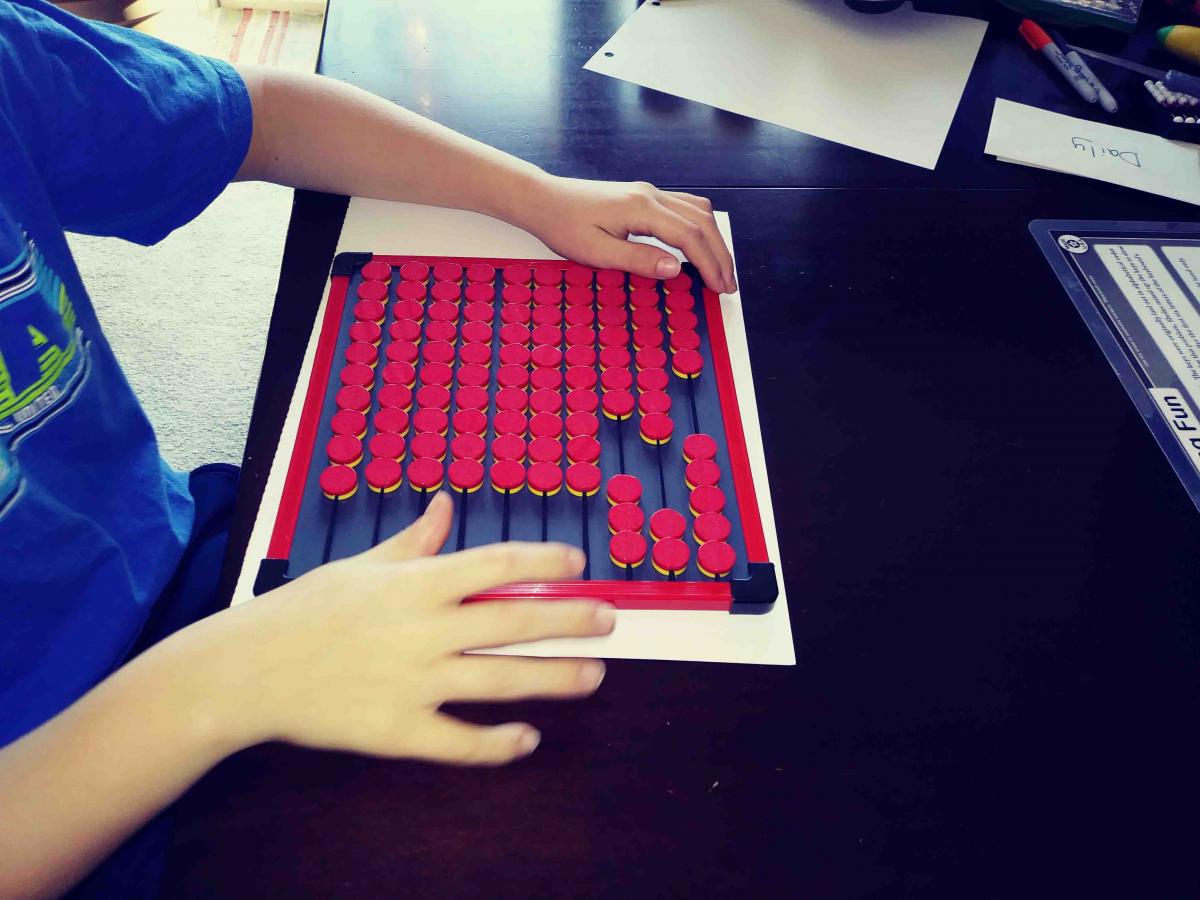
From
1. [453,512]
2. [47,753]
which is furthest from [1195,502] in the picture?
[47,753]

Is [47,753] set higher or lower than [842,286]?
lower

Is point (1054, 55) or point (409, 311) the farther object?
point (1054, 55)

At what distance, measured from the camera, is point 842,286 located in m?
0.68

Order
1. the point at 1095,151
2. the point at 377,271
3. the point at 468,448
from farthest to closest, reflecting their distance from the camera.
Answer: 1. the point at 1095,151
2. the point at 377,271
3. the point at 468,448

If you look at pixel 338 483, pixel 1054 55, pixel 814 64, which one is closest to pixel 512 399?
pixel 338 483

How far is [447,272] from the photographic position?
63cm

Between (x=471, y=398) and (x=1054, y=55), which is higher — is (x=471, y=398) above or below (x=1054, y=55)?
below

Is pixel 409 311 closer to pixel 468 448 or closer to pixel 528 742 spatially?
pixel 468 448

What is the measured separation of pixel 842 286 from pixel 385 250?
36 cm

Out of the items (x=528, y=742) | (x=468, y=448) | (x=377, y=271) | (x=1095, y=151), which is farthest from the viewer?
(x=1095, y=151)

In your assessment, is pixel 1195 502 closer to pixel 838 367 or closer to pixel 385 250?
pixel 838 367

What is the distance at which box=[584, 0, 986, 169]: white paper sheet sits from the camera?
82cm

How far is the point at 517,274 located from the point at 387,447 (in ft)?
0.63

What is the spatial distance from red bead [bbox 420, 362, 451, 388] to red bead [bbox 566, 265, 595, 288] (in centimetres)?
14
